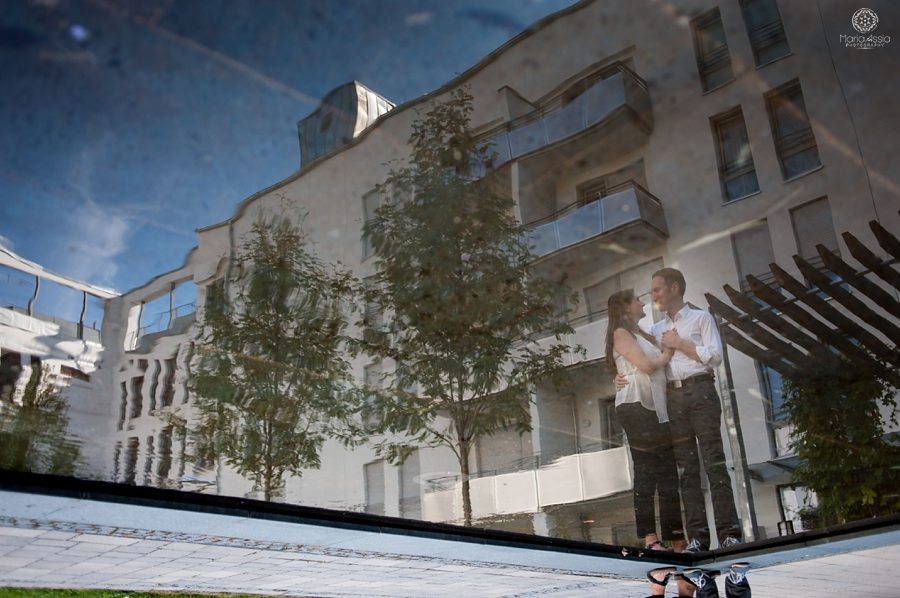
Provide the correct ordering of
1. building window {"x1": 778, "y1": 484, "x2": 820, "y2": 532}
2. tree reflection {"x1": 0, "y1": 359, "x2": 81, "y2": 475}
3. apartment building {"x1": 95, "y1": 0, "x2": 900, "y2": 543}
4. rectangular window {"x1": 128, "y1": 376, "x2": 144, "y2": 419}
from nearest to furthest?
tree reflection {"x1": 0, "y1": 359, "x2": 81, "y2": 475}
rectangular window {"x1": 128, "y1": 376, "x2": 144, "y2": 419}
apartment building {"x1": 95, "y1": 0, "x2": 900, "y2": 543}
building window {"x1": 778, "y1": 484, "x2": 820, "y2": 532}

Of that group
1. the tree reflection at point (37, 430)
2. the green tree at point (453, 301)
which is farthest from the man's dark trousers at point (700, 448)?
the tree reflection at point (37, 430)

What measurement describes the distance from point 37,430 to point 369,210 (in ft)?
2.86

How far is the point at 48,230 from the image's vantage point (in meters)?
1.47

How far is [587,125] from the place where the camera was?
2.11 m

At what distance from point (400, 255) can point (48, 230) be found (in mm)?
778

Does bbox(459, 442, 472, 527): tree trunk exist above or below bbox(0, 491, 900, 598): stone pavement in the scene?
above

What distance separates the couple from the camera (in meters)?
2.18

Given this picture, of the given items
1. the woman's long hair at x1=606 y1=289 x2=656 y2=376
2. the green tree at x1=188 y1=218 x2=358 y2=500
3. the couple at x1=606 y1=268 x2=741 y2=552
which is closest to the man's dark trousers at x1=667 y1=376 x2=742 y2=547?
the couple at x1=606 y1=268 x2=741 y2=552

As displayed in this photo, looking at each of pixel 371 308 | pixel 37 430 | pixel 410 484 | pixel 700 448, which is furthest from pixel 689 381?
pixel 37 430

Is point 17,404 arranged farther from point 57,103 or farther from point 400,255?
point 400,255

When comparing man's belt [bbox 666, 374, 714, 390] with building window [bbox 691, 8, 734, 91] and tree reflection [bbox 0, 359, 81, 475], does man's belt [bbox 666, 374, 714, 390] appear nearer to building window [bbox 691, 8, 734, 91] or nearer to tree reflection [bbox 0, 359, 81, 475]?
building window [bbox 691, 8, 734, 91]

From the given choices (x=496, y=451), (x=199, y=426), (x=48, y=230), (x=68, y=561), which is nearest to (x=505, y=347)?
(x=496, y=451)

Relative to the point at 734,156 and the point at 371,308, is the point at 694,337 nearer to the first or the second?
the point at 734,156

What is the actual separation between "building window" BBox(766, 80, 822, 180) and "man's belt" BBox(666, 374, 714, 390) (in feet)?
1.93
